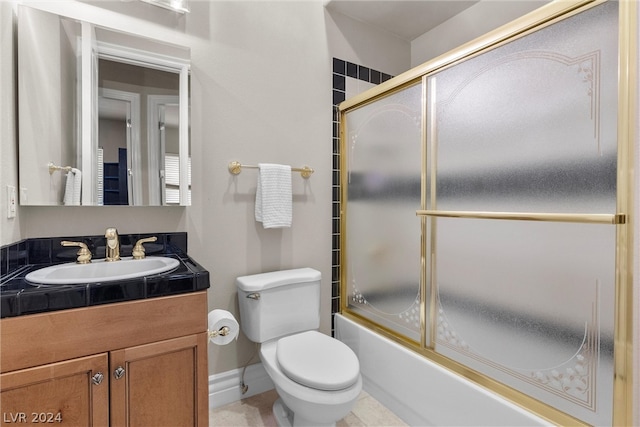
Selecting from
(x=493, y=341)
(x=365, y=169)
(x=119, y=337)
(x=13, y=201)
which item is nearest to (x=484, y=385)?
(x=493, y=341)

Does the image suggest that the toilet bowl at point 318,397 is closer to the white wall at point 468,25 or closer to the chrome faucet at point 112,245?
the chrome faucet at point 112,245

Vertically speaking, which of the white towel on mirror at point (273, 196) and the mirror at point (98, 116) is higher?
the mirror at point (98, 116)

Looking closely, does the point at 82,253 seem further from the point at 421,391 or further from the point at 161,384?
the point at 421,391

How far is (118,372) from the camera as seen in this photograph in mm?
1007

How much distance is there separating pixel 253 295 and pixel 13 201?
3.39 feet

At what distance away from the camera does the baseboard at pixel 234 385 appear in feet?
5.72

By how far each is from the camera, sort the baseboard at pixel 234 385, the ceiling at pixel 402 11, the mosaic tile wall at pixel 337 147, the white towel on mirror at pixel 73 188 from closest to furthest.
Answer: the white towel on mirror at pixel 73 188 < the baseboard at pixel 234 385 < the ceiling at pixel 402 11 < the mosaic tile wall at pixel 337 147

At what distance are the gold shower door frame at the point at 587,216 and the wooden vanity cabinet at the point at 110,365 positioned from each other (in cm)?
104

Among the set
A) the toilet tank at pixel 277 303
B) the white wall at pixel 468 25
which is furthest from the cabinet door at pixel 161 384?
the white wall at pixel 468 25

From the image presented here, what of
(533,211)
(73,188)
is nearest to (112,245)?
(73,188)

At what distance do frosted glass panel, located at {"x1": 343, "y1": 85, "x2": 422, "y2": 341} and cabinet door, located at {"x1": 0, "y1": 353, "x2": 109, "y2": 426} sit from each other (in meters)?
1.33

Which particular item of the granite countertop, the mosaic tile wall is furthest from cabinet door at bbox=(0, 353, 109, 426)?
the mosaic tile wall

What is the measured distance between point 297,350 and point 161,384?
62cm

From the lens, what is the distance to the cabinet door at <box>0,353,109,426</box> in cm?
88
